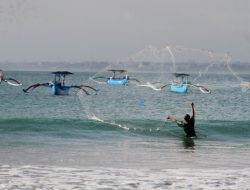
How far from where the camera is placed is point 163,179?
2014 centimetres

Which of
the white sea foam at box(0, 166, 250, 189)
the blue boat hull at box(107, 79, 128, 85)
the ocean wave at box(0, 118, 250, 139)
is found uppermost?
the white sea foam at box(0, 166, 250, 189)

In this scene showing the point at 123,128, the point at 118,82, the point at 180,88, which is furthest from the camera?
the point at 118,82

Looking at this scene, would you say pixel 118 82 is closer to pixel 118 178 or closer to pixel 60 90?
pixel 60 90

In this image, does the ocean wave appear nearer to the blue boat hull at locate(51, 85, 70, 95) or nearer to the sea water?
the sea water

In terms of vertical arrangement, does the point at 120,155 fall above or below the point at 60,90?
above

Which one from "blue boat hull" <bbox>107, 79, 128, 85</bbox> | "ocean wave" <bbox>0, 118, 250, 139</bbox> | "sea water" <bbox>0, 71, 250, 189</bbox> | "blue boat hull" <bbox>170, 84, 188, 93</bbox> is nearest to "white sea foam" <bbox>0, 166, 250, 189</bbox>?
"sea water" <bbox>0, 71, 250, 189</bbox>

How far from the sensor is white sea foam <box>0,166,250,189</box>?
18734mm

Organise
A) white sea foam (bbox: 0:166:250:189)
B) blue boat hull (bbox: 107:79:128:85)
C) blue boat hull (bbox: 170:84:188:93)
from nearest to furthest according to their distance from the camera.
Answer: white sea foam (bbox: 0:166:250:189) < blue boat hull (bbox: 170:84:188:93) < blue boat hull (bbox: 107:79:128:85)

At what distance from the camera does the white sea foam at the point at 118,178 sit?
61.5 ft

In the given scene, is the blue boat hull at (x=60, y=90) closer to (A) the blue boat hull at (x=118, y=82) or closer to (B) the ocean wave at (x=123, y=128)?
(B) the ocean wave at (x=123, y=128)

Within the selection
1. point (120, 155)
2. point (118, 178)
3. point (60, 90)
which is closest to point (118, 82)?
point (60, 90)

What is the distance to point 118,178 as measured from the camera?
65.8 feet

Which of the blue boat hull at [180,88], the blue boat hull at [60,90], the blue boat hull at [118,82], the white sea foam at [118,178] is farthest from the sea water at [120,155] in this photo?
the blue boat hull at [118,82]

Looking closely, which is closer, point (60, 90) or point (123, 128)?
point (123, 128)
